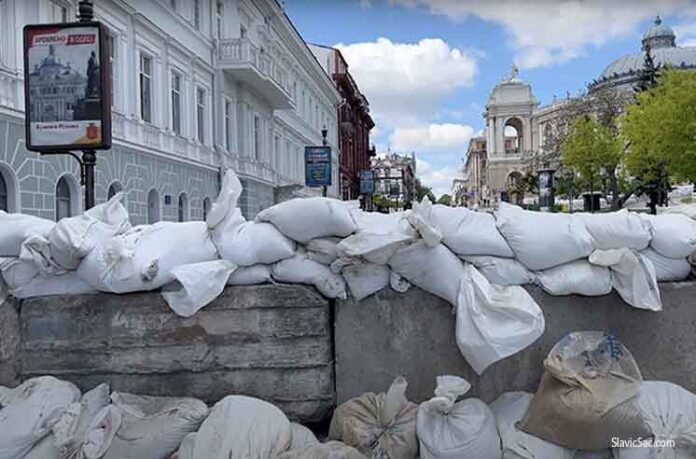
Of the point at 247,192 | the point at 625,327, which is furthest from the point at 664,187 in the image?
the point at 625,327

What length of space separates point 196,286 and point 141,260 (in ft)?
0.98

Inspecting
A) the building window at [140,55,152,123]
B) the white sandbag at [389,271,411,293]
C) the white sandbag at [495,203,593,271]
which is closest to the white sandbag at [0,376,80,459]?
the white sandbag at [389,271,411,293]

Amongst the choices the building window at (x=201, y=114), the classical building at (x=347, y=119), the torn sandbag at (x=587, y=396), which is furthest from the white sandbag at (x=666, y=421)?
the classical building at (x=347, y=119)

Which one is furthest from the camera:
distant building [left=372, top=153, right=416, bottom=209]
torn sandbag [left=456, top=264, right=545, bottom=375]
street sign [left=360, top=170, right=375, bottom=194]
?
distant building [left=372, top=153, right=416, bottom=209]

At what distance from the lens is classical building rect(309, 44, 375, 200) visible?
51.1 m

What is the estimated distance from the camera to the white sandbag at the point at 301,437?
8.49ft

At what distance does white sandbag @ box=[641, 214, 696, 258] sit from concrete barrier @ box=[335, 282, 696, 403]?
0.14 m

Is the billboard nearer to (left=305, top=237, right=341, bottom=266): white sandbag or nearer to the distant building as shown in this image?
(left=305, top=237, right=341, bottom=266): white sandbag

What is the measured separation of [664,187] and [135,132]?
2947 cm

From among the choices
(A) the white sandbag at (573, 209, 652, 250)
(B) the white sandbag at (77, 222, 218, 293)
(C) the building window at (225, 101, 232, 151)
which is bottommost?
(B) the white sandbag at (77, 222, 218, 293)

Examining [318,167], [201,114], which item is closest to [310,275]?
[201,114]

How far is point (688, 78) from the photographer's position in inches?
1125

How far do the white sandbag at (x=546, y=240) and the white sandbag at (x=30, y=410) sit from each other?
1.98m

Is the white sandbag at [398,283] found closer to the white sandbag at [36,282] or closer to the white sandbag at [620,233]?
the white sandbag at [620,233]
